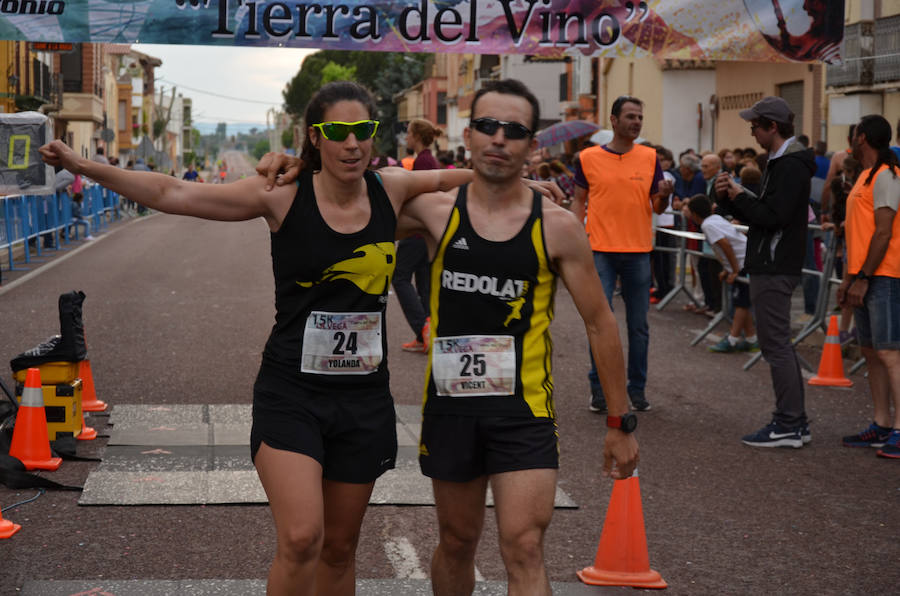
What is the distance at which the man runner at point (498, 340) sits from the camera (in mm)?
4035

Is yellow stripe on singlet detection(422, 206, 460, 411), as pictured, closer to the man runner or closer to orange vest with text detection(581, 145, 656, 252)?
the man runner

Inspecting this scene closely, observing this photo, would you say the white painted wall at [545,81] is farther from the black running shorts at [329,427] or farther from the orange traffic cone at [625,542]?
the black running shorts at [329,427]

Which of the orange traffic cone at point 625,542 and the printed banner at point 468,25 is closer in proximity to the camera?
the orange traffic cone at point 625,542

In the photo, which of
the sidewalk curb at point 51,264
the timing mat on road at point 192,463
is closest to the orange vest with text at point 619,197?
the timing mat on road at point 192,463

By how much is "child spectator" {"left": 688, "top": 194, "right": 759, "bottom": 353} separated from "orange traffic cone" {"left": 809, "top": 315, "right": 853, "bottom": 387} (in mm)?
1571

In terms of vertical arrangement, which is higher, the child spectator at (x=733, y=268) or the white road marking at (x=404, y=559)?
the child spectator at (x=733, y=268)

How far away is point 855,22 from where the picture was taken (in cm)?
2880

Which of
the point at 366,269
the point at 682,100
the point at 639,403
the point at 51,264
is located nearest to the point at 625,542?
the point at 366,269

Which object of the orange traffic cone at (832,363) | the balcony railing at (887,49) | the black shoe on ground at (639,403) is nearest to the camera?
the black shoe on ground at (639,403)

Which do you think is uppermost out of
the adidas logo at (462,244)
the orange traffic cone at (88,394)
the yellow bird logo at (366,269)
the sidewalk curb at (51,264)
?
the adidas logo at (462,244)

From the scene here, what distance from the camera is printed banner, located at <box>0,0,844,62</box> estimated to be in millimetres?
8203

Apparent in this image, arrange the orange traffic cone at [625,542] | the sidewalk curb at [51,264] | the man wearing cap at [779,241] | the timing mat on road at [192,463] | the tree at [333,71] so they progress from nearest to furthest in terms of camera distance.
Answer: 1. the orange traffic cone at [625,542]
2. the timing mat on road at [192,463]
3. the man wearing cap at [779,241]
4. the sidewalk curb at [51,264]
5. the tree at [333,71]

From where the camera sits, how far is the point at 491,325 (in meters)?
4.08

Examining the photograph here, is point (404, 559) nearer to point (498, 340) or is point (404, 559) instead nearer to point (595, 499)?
point (595, 499)
